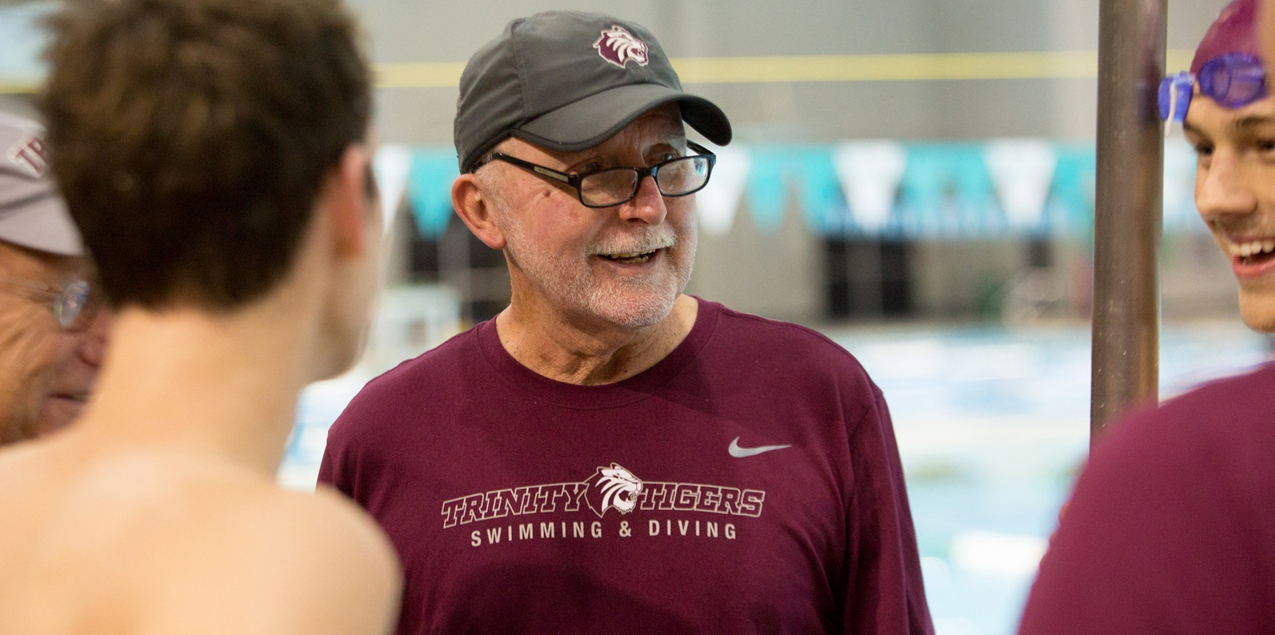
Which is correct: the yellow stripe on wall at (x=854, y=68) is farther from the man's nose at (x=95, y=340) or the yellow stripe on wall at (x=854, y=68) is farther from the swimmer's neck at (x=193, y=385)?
the swimmer's neck at (x=193, y=385)

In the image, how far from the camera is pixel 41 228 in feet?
3.89

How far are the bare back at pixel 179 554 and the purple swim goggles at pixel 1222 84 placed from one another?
0.74 meters

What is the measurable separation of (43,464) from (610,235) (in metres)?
0.80

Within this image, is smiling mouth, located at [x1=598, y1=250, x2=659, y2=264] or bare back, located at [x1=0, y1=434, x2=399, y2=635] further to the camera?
smiling mouth, located at [x1=598, y1=250, x2=659, y2=264]

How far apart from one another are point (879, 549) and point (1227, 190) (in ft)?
2.17

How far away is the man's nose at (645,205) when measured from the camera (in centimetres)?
139

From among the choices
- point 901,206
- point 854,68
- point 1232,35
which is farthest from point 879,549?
point 901,206

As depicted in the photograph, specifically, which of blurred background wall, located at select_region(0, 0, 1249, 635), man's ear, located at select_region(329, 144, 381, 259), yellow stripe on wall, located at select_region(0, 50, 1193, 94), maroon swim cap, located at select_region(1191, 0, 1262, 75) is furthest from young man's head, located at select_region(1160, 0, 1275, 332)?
yellow stripe on wall, located at select_region(0, 50, 1193, 94)

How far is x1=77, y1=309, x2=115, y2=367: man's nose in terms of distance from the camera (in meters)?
1.30

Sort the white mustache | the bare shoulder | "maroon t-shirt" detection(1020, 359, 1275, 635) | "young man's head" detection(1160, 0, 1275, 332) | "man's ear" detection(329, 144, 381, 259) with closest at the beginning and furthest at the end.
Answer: "maroon t-shirt" detection(1020, 359, 1275, 635)
the bare shoulder
"man's ear" detection(329, 144, 381, 259)
"young man's head" detection(1160, 0, 1275, 332)
the white mustache

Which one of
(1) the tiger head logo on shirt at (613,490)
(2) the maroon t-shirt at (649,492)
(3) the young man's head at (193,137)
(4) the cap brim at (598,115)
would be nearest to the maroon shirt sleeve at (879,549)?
(2) the maroon t-shirt at (649,492)

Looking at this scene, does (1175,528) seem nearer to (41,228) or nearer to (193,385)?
(193,385)

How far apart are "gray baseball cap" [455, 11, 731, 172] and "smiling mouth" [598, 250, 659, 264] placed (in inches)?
6.1

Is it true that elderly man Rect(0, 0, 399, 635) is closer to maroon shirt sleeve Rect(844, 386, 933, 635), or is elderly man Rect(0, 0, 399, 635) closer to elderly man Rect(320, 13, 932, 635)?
elderly man Rect(320, 13, 932, 635)
